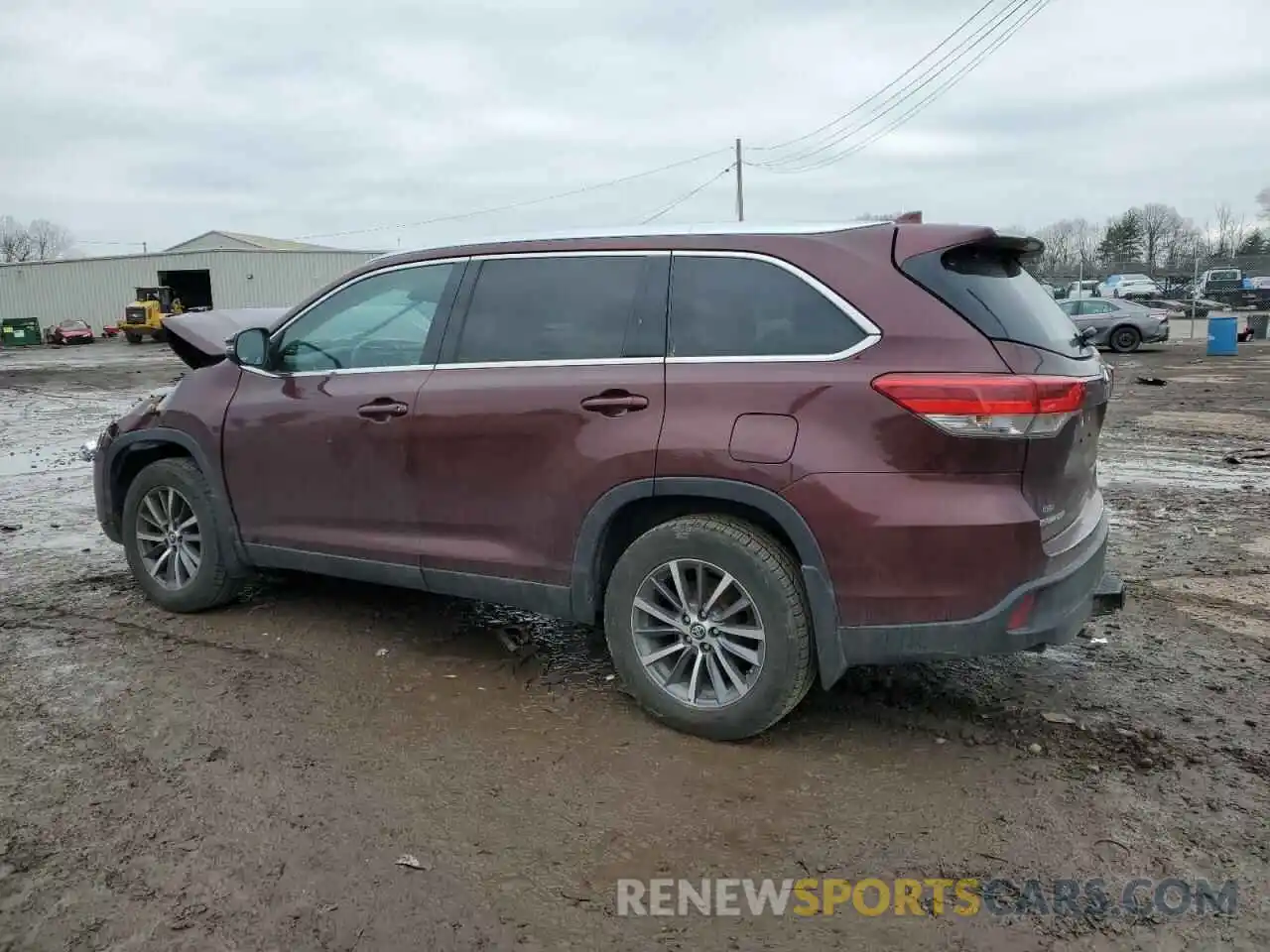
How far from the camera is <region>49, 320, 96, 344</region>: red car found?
46.1m

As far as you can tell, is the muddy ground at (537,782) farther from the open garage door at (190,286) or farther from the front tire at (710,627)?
the open garage door at (190,286)

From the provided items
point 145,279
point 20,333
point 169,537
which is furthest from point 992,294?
point 145,279

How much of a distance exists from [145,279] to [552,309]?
56.9 metres

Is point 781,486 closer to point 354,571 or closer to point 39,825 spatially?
point 354,571

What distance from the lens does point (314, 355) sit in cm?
457

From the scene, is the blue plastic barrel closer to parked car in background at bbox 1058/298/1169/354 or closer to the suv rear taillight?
parked car in background at bbox 1058/298/1169/354

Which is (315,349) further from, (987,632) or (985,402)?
(987,632)

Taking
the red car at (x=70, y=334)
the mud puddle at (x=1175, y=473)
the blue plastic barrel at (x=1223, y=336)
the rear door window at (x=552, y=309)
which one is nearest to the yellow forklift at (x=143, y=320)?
the red car at (x=70, y=334)

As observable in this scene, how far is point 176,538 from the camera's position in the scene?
5020 millimetres

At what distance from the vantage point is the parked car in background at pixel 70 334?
46125 millimetres

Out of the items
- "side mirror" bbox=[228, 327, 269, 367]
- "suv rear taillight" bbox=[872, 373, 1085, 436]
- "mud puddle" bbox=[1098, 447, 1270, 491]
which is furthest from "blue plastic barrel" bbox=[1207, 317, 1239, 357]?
"side mirror" bbox=[228, 327, 269, 367]

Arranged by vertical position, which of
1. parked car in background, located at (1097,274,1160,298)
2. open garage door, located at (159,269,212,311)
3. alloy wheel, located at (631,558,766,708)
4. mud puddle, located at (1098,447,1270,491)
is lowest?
mud puddle, located at (1098,447,1270,491)

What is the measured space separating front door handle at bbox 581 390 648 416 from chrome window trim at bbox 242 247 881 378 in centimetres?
13

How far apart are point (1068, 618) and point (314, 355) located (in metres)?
3.41
